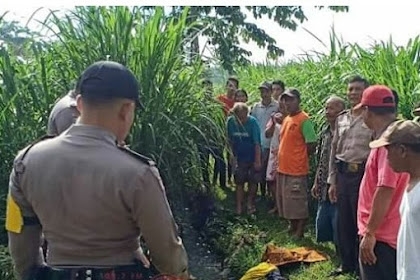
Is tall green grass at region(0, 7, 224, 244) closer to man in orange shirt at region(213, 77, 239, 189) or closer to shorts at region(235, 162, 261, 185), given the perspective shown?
man in orange shirt at region(213, 77, 239, 189)

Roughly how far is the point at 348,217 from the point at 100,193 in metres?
3.44

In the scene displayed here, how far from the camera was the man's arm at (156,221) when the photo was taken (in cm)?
213

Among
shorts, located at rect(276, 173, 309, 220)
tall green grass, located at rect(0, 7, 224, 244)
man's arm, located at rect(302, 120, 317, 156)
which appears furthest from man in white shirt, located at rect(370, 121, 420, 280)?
shorts, located at rect(276, 173, 309, 220)

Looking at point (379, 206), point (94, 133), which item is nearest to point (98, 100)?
point (94, 133)

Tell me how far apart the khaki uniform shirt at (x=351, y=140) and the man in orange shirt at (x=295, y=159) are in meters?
1.06

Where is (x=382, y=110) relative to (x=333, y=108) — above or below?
above

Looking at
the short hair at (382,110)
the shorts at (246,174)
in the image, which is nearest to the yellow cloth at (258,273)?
the short hair at (382,110)

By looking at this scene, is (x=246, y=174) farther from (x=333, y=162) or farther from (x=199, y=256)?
(x=333, y=162)

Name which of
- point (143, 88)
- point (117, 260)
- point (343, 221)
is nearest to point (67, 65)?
point (143, 88)

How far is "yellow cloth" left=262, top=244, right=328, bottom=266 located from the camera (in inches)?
226

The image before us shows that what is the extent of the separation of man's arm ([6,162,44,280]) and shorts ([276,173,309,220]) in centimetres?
452

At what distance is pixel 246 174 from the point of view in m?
7.95

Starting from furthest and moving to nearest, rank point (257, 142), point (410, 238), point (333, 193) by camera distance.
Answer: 1. point (257, 142)
2. point (333, 193)
3. point (410, 238)

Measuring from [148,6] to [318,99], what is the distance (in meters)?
2.64
